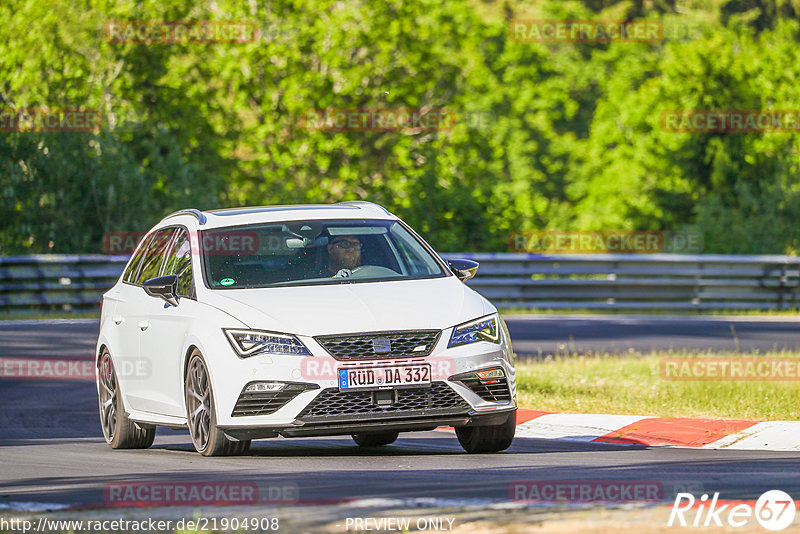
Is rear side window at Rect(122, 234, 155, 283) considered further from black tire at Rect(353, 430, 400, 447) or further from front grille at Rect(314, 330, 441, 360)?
front grille at Rect(314, 330, 441, 360)

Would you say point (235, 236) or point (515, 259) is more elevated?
point (235, 236)

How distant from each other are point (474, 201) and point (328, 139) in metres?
10.3

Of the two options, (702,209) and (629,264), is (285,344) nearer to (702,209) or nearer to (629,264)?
(629,264)

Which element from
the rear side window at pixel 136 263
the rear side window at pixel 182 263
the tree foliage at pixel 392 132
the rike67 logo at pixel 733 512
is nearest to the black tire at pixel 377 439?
the rear side window at pixel 182 263

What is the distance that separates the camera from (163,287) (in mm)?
9750

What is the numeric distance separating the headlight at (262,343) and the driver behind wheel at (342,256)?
3.37 ft

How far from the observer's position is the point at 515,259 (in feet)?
83.8

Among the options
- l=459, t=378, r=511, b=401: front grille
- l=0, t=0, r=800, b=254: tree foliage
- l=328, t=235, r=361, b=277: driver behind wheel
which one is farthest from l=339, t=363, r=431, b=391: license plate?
l=0, t=0, r=800, b=254: tree foliage

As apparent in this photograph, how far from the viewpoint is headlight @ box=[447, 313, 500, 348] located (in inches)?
355

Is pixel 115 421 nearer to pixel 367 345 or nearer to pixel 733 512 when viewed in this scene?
pixel 367 345

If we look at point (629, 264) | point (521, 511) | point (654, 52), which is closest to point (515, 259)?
point (629, 264)

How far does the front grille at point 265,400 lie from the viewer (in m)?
8.80

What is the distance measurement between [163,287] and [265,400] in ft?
4.49

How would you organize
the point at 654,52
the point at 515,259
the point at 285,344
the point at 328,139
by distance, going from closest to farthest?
the point at 285,344 → the point at 515,259 → the point at 328,139 → the point at 654,52
